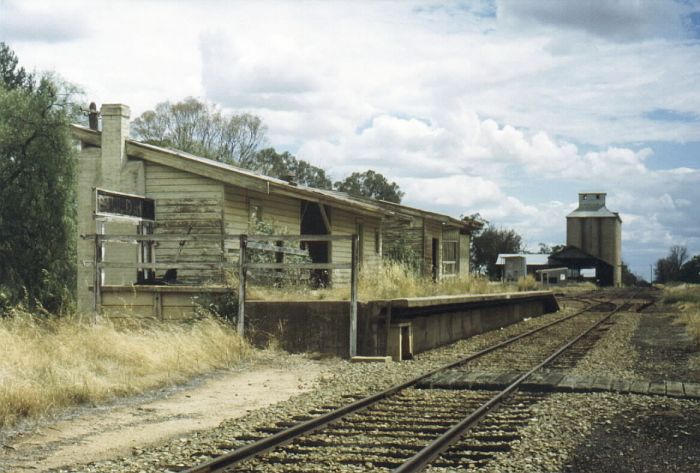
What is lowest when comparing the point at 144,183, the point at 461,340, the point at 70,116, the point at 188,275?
the point at 461,340

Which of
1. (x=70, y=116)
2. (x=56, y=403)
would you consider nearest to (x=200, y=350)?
(x=56, y=403)

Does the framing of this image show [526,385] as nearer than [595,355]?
Yes

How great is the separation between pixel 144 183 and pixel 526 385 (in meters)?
12.3

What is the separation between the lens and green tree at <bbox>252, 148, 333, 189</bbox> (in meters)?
54.2

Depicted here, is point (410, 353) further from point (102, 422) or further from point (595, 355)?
point (102, 422)

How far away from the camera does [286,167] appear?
201 ft

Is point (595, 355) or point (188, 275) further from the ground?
point (188, 275)

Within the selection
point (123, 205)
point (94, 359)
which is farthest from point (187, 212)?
point (94, 359)

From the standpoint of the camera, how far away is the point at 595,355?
14789mm

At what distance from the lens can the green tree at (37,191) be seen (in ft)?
76.3

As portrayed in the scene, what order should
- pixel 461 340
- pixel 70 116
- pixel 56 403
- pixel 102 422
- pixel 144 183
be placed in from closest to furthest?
pixel 102 422 → pixel 56 403 → pixel 461 340 → pixel 144 183 → pixel 70 116

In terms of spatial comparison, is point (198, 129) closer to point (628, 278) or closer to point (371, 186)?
point (371, 186)

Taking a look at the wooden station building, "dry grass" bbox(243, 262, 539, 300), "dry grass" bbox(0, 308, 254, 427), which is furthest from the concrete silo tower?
"dry grass" bbox(0, 308, 254, 427)

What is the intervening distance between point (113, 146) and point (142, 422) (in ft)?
42.7
